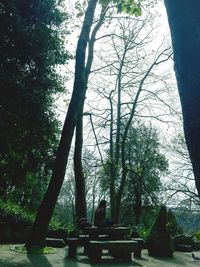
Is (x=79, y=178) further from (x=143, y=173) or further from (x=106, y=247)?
(x=143, y=173)

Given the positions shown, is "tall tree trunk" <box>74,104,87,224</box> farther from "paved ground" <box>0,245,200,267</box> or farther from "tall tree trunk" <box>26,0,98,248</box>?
"paved ground" <box>0,245,200,267</box>

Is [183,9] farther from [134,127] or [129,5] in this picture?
[134,127]

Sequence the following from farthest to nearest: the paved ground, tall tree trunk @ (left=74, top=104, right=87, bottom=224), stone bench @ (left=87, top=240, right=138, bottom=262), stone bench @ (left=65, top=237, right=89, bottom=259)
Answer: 1. tall tree trunk @ (left=74, top=104, right=87, bottom=224)
2. stone bench @ (left=65, top=237, right=89, bottom=259)
3. stone bench @ (left=87, top=240, right=138, bottom=262)
4. the paved ground

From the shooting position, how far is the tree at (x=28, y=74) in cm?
1314

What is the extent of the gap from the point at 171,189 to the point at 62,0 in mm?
18424

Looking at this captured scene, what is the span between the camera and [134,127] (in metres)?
31.9

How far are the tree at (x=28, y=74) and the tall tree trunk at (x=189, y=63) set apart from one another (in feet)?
36.7

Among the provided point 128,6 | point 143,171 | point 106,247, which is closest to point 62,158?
point 106,247

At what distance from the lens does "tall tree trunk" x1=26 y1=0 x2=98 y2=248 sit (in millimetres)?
11750

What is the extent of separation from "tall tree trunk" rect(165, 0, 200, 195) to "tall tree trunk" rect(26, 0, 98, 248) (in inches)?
417

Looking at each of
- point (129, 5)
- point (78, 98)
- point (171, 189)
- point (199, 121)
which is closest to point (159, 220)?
point (78, 98)

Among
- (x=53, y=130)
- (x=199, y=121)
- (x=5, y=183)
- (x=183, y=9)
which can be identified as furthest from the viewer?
(x=5, y=183)

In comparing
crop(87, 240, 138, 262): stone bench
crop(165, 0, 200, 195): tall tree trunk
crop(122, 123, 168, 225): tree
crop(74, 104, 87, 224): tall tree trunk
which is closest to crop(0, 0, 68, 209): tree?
crop(74, 104, 87, 224): tall tree trunk

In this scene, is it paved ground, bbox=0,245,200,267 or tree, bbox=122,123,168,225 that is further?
tree, bbox=122,123,168,225
